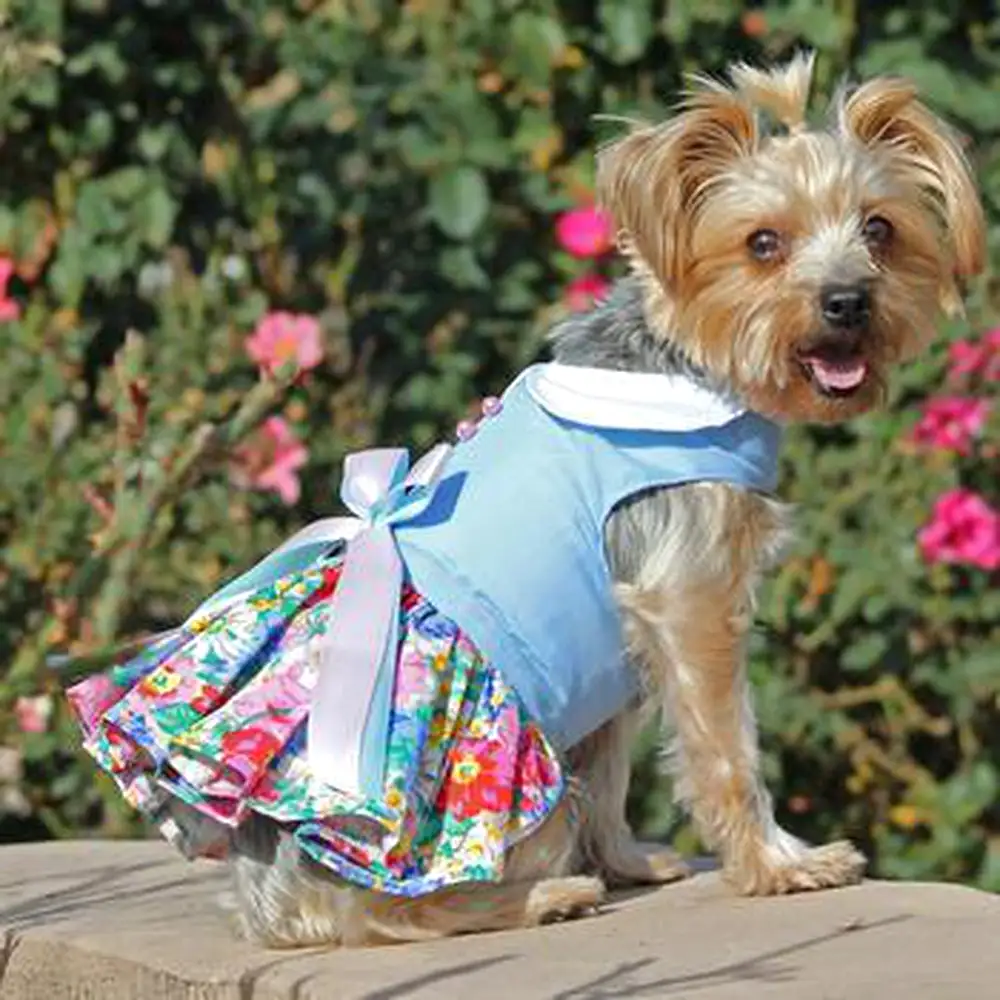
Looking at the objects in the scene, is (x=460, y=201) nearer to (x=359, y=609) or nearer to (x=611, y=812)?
(x=611, y=812)

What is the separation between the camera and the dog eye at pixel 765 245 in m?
4.69

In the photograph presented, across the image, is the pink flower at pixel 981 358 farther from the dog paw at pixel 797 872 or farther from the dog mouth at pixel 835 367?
the dog paw at pixel 797 872

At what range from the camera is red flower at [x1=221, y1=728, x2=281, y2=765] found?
431cm

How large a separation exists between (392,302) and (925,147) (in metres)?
2.41

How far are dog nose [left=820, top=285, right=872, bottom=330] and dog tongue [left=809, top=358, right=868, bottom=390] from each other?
67 millimetres

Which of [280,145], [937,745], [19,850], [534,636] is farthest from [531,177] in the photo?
[534,636]

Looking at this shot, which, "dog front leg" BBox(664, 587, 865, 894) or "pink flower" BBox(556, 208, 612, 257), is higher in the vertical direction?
"pink flower" BBox(556, 208, 612, 257)

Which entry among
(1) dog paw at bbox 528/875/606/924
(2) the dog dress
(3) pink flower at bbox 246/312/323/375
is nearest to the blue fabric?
(2) the dog dress

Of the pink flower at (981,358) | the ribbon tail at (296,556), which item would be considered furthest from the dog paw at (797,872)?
the pink flower at (981,358)

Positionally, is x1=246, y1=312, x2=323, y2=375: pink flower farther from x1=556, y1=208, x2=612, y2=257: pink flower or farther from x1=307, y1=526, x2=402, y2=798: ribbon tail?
x1=307, y1=526, x2=402, y2=798: ribbon tail

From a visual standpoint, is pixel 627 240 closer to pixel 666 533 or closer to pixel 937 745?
pixel 666 533

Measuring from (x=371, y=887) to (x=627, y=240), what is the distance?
1.06m

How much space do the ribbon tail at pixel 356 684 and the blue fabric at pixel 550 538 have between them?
3.9 inches

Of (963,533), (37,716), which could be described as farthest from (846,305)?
(37,716)
